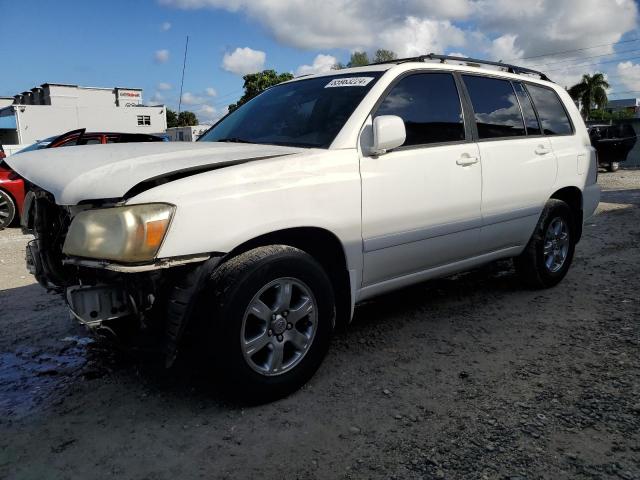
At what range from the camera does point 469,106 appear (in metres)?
3.83

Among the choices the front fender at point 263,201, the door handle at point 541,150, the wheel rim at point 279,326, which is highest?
the door handle at point 541,150

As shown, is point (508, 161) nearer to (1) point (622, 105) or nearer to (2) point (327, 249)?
(2) point (327, 249)

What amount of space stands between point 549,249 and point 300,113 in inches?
104

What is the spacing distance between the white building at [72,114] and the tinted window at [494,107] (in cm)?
3931

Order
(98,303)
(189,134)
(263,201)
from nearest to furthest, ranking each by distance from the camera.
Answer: (98,303), (263,201), (189,134)

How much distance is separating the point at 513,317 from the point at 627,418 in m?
1.55

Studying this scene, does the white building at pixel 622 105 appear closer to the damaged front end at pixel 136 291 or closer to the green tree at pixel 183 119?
the green tree at pixel 183 119

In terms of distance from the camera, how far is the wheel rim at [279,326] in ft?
8.68

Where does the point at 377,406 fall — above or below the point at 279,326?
below

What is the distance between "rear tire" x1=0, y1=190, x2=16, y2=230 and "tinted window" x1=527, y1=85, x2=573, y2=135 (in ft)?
25.7

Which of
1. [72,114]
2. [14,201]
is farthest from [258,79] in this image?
[14,201]

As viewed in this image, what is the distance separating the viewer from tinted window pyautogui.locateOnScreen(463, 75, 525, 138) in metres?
3.91

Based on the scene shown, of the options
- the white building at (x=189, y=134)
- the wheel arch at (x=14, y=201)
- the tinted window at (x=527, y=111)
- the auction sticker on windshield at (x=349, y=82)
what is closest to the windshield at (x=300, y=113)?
the auction sticker on windshield at (x=349, y=82)

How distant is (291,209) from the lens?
2.71 meters
